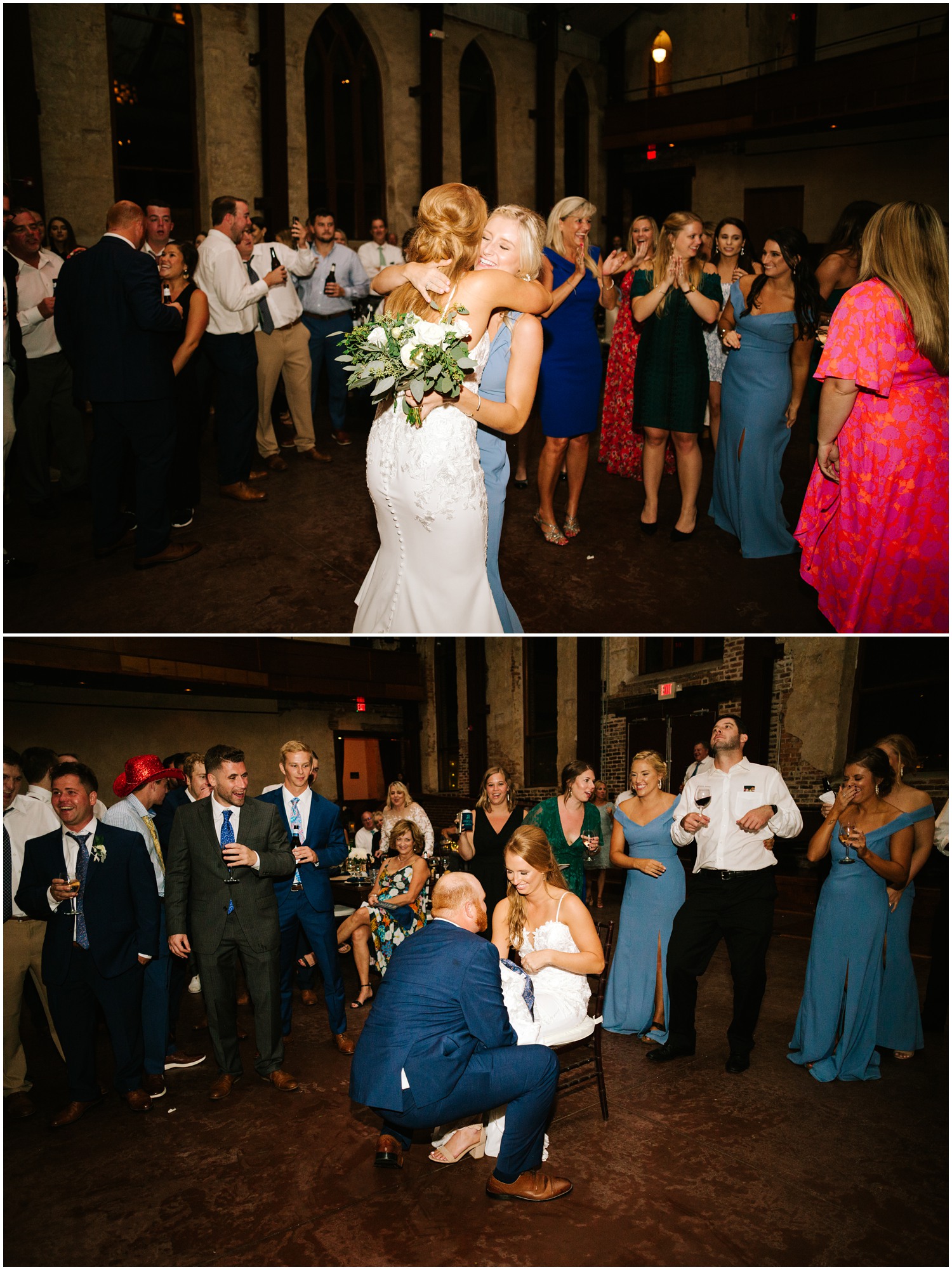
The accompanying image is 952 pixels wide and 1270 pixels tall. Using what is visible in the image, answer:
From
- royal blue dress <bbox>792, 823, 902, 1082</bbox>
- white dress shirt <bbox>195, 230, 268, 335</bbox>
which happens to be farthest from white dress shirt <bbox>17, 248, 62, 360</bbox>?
royal blue dress <bbox>792, 823, 902, 1082</bbox>

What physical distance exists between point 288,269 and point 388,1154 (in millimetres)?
6159

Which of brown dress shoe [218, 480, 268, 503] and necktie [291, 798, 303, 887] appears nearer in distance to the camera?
necktie [291, 798, 303, 887]

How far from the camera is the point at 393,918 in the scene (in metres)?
4.91

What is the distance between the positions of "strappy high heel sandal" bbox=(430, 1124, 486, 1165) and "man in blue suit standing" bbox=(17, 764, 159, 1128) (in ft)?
4.30

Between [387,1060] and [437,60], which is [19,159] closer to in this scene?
[437,60]

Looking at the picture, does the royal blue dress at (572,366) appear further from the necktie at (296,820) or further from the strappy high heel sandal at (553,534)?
the necktie at (296,820)

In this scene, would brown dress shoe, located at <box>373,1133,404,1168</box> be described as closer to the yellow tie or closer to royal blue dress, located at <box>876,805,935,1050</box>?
the yellow tie

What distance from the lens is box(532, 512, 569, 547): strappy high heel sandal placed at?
17.3ft

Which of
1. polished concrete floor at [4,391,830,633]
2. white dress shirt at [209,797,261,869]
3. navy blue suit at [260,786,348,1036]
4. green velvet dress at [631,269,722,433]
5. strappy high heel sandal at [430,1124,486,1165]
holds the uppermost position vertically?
green velvet dress at [631,269,722,433]

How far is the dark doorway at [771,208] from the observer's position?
1578 cm

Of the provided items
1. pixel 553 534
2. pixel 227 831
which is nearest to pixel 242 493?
pixel 553 534

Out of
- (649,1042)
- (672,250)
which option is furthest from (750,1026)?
(672,250)

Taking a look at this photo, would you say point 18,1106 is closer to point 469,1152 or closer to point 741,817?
point 469,1152

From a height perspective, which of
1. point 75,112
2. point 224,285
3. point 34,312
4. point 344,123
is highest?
point 344,123
